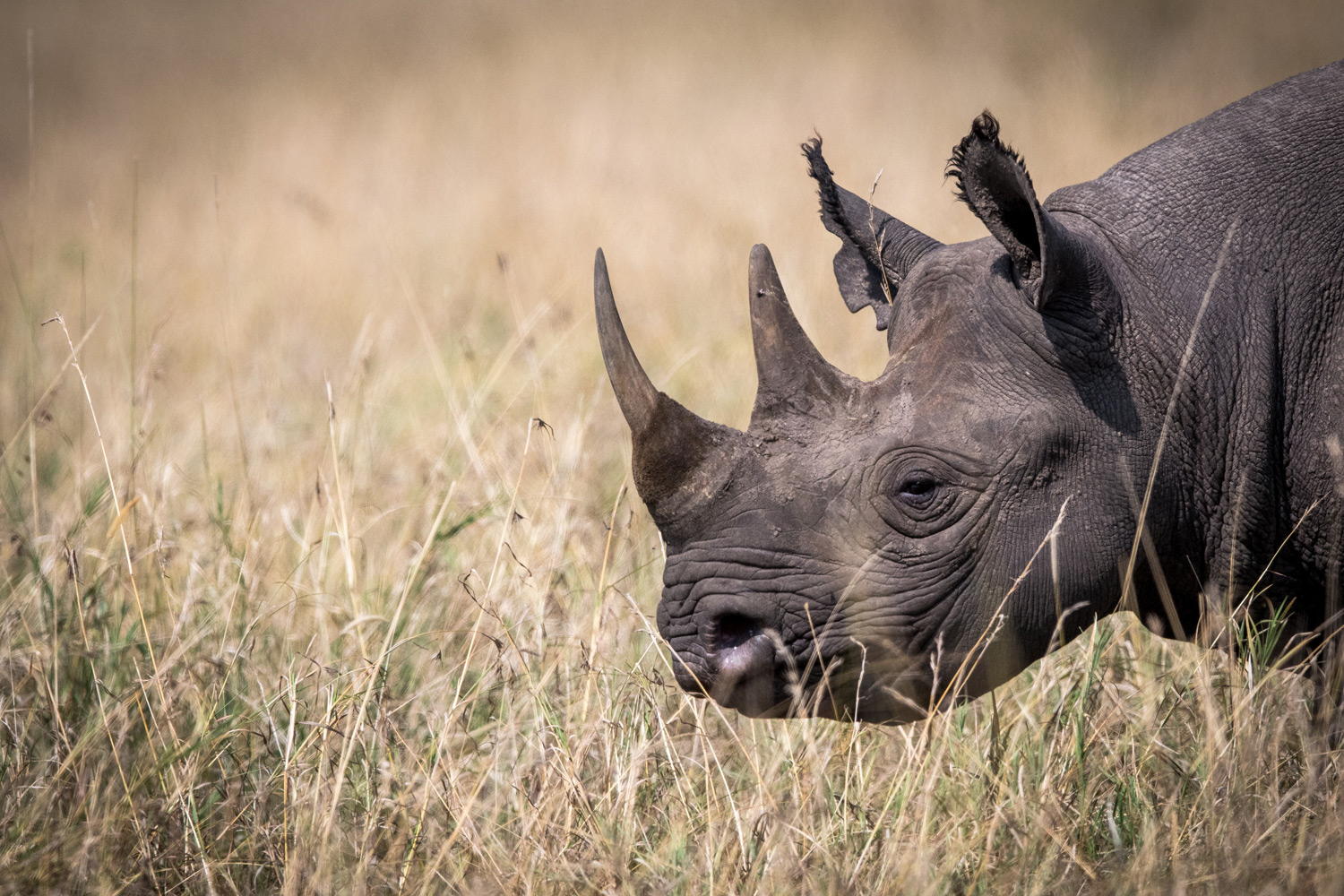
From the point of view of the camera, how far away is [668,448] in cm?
316

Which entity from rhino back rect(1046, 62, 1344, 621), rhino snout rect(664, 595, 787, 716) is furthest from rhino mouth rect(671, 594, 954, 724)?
rhino back rect(1046, 62, 1344, 621)

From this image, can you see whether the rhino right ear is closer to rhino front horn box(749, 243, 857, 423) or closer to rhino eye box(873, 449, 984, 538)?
rhino front horn box(749, 243, 857, 423)

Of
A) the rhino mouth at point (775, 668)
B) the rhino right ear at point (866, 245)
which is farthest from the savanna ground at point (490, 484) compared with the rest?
the rhino right ear at point (866, 245)

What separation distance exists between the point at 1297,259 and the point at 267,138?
1154 cm

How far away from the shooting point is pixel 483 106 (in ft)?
45.0

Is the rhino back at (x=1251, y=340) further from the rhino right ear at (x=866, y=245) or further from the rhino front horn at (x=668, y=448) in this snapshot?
the rhino front horn at (x=668, y=448)

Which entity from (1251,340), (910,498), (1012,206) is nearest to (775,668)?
(910,498)

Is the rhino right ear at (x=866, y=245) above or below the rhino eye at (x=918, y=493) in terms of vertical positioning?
above

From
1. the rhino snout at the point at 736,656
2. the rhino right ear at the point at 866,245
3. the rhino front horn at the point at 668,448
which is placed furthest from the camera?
the rhino right ear at the point at 866,245

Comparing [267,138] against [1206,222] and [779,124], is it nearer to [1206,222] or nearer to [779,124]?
[779,124]

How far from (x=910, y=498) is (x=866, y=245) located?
104cm

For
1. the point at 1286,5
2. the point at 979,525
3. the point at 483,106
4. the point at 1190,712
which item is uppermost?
the point at 1286,5

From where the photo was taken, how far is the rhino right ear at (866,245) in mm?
3744

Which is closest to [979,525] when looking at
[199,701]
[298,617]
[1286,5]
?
[199,701]
